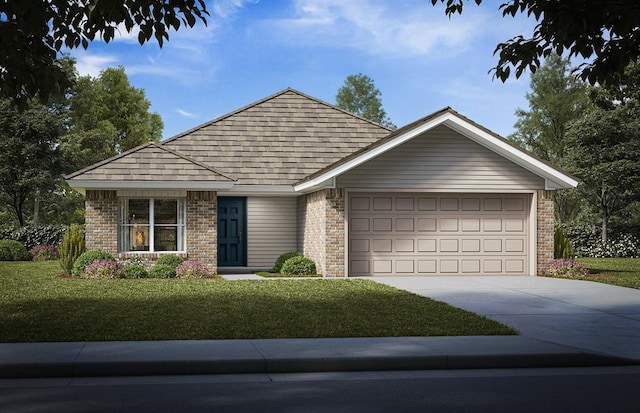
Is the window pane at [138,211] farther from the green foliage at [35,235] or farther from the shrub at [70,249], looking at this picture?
the green foliage at [35,235]

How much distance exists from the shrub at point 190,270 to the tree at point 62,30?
38.7 ft

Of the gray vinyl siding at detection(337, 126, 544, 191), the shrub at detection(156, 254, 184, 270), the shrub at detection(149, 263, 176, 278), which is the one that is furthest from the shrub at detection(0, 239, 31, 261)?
the gray vinyl siding at detection(337, 126, 544, 191)

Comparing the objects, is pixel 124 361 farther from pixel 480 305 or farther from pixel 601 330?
pixel 480 305

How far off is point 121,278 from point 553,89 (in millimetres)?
40480

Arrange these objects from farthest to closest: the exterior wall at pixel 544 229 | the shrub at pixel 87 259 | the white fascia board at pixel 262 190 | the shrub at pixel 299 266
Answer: the white fascia board at pixel 262 190 < the shrub at pixel 299 266 < the exterior wall at pixel 544 229 < the shrub at pixel 87 259

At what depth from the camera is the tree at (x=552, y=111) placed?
53.0m

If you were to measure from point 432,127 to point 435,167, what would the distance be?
129cm

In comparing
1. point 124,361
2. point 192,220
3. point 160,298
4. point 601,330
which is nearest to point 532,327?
point 601,330

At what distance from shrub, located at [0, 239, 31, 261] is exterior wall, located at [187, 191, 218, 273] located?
1321 centimetres

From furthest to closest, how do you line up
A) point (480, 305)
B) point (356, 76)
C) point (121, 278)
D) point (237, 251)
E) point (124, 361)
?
point (356, 76) → point (237, 251) → point (121, 278) → point (480, 305) → point (124, 361)

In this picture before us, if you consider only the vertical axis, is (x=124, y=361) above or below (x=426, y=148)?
below

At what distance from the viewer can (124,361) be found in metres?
8.98

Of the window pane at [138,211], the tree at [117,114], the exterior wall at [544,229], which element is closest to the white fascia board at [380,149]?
the exterior wall at [544,229]

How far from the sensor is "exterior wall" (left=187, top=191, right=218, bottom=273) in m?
23.2
